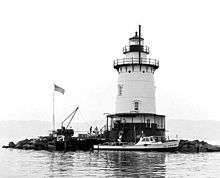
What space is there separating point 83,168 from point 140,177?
8682 millimetres

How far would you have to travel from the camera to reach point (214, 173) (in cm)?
4347

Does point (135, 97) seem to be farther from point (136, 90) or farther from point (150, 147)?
point (150, 147)

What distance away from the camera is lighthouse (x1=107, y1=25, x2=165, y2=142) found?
3034 inches

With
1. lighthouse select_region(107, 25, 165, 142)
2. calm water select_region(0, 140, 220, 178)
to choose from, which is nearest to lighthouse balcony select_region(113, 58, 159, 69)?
lighthouse select_region(107, 25, 165, 142)

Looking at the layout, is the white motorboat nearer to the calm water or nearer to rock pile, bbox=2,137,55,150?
rock pile, bbox=2,137,55,150

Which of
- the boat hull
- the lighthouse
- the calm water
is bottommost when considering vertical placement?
the calm water

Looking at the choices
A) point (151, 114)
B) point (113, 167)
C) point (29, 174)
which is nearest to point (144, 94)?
point (151, 114)

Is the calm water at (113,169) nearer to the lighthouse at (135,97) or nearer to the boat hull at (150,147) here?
the boat hull at (150,147)

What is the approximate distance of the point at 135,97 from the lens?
258ft

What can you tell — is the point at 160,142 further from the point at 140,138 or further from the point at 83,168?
the point at 83,168

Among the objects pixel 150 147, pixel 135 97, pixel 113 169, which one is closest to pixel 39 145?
pixel 135 97

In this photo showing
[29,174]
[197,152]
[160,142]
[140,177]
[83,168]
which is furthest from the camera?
[197,152]

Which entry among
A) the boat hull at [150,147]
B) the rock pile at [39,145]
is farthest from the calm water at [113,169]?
the rock pile at [39,145]

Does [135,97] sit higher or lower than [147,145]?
higher
